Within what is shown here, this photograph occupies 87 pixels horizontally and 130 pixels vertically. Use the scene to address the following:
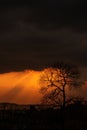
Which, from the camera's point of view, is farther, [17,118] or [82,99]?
[17,118]

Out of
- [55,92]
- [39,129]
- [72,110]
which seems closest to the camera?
[55,92]

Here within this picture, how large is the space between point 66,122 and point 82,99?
13.9 meters

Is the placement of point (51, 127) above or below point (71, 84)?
below

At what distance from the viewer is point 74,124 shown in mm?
98000

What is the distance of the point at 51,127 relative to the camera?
91.8 m

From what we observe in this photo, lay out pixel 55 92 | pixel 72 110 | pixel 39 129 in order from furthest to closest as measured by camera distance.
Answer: pixel 72 110, pixel 39 129, pixel 55 92

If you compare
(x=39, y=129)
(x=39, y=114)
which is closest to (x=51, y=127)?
(x=39, y=129)

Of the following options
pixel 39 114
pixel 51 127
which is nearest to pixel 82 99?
pixel 51 127

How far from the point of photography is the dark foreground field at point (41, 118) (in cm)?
9225

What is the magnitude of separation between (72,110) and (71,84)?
12871 mm

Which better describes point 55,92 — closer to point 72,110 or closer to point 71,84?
point 71,84

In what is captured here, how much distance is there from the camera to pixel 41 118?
96250mm

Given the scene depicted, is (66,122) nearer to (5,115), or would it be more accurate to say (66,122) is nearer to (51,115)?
(51,115)

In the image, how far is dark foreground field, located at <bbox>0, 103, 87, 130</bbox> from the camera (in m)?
92.2
